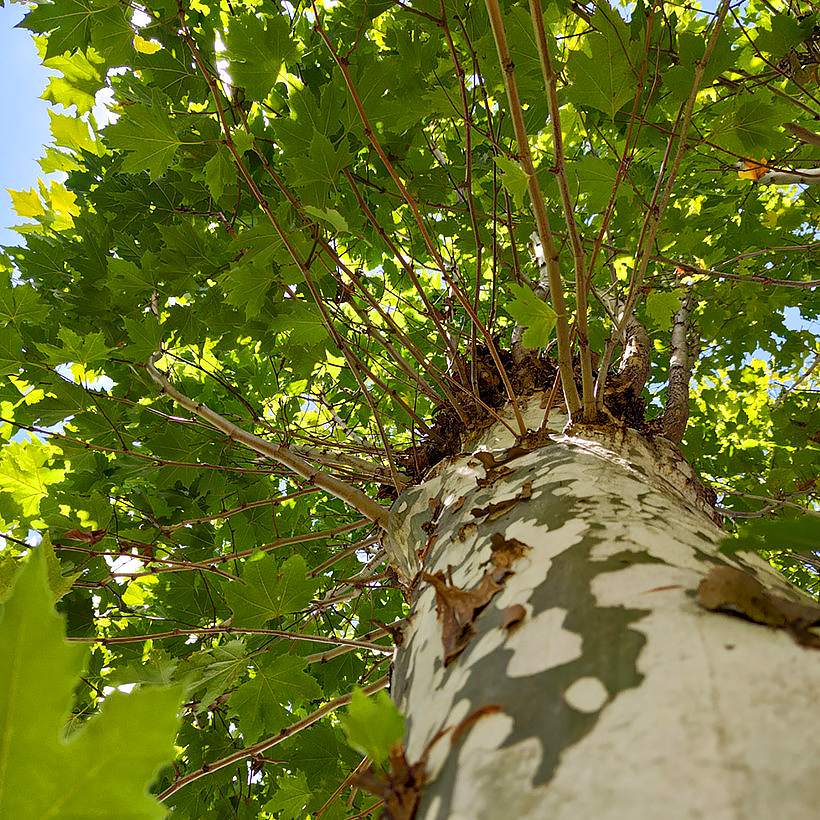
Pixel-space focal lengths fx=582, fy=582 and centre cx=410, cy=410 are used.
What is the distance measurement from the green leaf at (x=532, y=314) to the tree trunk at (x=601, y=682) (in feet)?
1.15

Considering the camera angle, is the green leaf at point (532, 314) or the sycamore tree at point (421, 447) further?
the green leaf at point (532, 314)

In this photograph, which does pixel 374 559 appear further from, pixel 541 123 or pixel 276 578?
pixel 541 123

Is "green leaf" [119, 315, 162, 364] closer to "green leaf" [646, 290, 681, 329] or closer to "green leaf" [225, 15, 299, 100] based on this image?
"green leaf" [225, 15, 299, 100]

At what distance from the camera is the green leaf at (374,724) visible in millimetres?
521

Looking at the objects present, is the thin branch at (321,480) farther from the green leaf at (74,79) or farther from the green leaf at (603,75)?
the green leaf at (74,79)

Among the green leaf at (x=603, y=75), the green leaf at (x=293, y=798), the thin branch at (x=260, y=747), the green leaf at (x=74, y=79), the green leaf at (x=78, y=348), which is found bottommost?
the green leaf at (x=293, y=798)

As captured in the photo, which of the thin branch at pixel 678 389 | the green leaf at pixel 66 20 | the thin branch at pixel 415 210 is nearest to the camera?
the thin branch at pixel 415 210

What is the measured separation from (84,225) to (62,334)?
Result: 954 millimetres

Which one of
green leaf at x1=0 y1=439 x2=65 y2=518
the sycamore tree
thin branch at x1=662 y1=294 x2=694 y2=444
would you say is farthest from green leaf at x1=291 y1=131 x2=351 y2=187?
green leaf at x1=0 y1=439 x2=65 y2=518

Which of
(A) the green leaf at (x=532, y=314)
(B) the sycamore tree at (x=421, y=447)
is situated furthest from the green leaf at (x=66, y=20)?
(A) the green leaf at (x=532, y=314)

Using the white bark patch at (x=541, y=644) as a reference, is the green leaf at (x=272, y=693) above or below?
below

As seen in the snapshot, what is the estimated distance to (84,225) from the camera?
8.57 ft

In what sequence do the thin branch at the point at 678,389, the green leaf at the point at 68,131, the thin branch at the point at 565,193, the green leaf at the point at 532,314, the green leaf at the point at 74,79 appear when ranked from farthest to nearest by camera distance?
the green leaf at the point at 68,131 → the thin branch at the point at 678,389 → the green leaf at the point at 74,79 → the green leaf at the point at 532,314 → the thin branch at the point at 565,193

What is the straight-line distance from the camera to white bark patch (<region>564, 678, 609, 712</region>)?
517 millimetres
